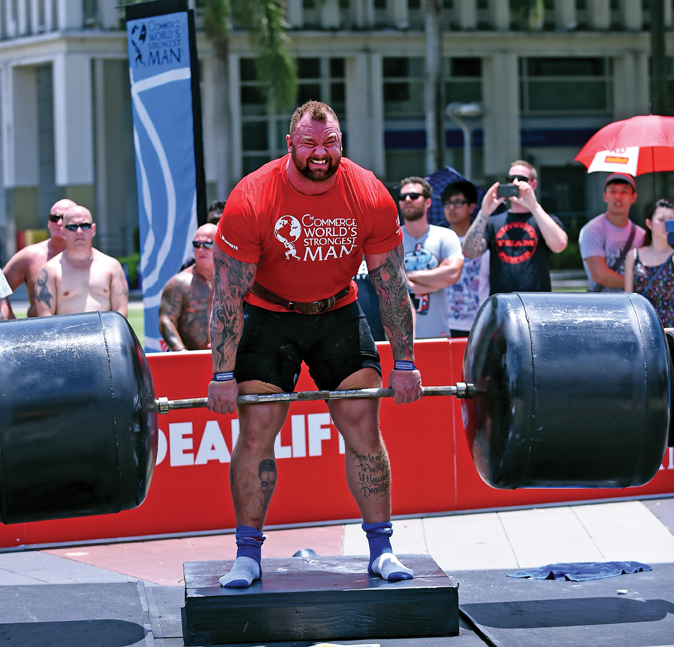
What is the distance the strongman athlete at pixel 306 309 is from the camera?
404cm

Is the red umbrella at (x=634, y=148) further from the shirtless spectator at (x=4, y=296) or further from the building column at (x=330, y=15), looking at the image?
the building column at (x=330, y=15)

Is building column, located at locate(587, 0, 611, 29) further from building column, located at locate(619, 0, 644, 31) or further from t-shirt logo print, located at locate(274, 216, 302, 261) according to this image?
t-shirt logo print, located at locate(274, 216, 302, 261)

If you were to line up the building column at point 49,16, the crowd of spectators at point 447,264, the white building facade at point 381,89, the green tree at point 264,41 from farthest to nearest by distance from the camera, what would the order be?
the white building facade at point 381,89, the building column at point 49,16, the green tree at point 264,41, the crowd of spectators at point 447,264

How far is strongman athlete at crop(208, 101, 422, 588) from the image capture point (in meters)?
4.04

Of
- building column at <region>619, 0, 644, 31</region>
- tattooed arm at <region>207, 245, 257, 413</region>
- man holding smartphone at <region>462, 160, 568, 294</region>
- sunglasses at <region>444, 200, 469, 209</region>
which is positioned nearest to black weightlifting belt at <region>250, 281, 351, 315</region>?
tattooed arm at <region>207, 245, 257, 413</region>

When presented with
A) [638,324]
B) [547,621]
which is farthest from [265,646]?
[638,324]

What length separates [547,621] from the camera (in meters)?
4.16

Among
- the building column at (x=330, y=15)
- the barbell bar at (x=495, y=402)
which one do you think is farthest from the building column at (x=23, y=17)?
the barbell bar at (x=495, y=402)

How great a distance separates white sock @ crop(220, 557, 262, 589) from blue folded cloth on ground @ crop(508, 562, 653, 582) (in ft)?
4.48

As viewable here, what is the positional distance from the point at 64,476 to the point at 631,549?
10.4 ft

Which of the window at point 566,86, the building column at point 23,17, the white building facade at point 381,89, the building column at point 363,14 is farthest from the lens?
the window at point 566,86

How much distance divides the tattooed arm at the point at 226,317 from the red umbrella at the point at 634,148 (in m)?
4.22

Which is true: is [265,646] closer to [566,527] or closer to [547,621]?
[547,621]

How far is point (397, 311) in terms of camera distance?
14.1 feet
